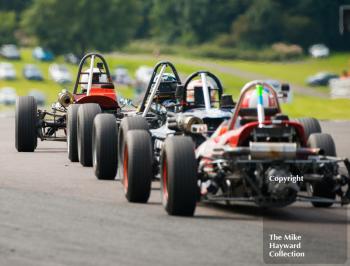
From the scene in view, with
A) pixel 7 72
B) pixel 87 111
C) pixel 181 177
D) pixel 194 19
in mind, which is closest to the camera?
pixel 181 177

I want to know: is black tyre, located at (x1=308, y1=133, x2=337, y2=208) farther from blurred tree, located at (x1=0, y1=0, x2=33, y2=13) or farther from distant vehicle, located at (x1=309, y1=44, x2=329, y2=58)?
blurred tree, located at (x1=0, y1=0, x2=33, y2=13)

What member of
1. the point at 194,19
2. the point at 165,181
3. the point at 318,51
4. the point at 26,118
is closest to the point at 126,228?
the point at 165,181

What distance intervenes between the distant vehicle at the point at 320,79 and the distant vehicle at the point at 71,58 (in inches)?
1036

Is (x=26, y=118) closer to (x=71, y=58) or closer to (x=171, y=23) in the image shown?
(x=71, y=58)

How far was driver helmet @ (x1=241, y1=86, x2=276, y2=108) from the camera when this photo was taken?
16016 mm

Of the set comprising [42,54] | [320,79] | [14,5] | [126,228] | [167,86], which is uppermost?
[14,5]

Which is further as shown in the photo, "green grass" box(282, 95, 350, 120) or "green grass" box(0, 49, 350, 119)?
"green grass" box(0, 49, 350, 119)

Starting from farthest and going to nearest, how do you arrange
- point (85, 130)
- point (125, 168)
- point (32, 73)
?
point (32, 73) < point (85, 130) < point (125, 168)

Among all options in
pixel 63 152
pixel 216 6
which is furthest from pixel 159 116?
pixel 216 6

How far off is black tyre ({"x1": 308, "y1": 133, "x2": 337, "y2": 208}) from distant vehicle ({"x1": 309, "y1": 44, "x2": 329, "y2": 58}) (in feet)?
378

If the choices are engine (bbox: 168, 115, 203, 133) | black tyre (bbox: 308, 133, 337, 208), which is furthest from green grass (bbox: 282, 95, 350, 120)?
black tyre (bbox: 308, 133, 337, 208)

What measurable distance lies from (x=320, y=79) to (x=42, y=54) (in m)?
28.8

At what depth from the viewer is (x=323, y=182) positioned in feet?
51.0

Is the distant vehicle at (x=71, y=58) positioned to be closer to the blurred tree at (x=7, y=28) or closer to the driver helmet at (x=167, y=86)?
the blurred tree at (x=7, y=28)
